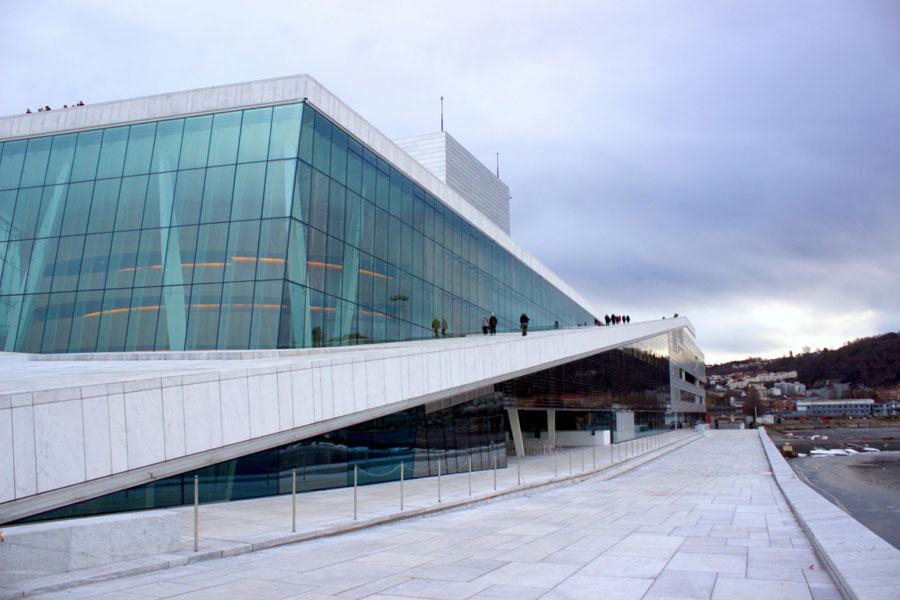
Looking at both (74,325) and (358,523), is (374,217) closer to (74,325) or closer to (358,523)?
(74,325)

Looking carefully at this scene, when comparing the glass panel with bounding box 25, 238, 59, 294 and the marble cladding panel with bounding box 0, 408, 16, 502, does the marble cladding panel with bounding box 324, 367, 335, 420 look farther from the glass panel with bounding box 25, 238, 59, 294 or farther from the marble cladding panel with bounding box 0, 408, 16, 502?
the glass panel with bounding box 25, 238, 59, 294

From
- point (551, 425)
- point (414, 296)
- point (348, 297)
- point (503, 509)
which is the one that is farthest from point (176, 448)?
point (551, 425)

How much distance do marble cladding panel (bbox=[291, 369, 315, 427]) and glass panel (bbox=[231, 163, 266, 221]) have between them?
29.1 feet

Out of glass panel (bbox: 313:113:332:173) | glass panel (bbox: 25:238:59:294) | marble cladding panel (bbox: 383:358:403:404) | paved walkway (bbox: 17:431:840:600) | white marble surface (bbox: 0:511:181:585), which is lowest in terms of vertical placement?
paved walkway (bbox: 17:431:840:600)

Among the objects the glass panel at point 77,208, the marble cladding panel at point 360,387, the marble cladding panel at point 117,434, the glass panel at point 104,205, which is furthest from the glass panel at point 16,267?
the marble cladding panel at point 117,434

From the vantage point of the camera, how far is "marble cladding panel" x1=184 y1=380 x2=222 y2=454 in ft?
34.8

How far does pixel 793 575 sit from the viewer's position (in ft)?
29.0

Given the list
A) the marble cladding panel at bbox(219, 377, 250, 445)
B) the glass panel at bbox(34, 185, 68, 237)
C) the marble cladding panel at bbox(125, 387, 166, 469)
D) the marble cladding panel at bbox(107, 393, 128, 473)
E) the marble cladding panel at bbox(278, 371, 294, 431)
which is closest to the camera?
the marble cladding panel at bbox(107, 393, 128, 473)

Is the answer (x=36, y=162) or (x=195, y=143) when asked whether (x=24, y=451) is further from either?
(x=36, y=162)

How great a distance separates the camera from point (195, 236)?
69.7ft

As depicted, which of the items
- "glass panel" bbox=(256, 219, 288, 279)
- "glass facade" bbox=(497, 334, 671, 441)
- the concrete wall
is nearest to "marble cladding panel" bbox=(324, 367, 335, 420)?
the concrete wall

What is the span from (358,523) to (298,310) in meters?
9.05

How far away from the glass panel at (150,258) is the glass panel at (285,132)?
4.71 meters

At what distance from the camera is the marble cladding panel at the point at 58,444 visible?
8180mm
